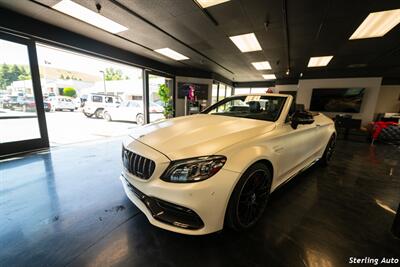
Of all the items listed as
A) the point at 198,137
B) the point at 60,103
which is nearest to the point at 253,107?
the point at 198,137

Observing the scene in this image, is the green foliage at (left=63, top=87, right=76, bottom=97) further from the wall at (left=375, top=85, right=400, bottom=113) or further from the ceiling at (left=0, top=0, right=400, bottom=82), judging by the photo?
the wall at (left=375, top=85, right=400, bottom=113)

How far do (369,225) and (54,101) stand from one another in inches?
614

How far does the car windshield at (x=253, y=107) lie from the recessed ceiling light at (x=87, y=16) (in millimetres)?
2939

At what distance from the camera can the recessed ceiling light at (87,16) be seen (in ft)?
9.34

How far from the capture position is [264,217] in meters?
1.61

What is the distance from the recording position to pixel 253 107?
212 cm

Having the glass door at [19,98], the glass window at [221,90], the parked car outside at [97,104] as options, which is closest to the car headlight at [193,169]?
the glass door at [19,98]

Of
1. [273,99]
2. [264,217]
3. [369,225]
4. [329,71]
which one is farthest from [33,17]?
[329,71]

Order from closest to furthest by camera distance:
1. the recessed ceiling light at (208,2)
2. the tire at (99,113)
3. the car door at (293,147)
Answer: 1. the car door at (293,147)
2. the recessed ceiling light at (208,2)
3. the tire at (99,113)

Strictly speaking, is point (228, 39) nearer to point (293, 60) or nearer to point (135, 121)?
point (293, 60)

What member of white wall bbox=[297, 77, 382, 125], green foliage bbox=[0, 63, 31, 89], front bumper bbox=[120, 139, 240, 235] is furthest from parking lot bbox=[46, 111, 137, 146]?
white wall bbox=[297, 77, 382, 125]

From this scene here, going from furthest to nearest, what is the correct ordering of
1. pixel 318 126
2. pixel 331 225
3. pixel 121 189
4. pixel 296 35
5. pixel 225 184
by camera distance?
pixel 296 35
pixel 318 126
pixel 121 189
pixel 331 225
pixel 225 184

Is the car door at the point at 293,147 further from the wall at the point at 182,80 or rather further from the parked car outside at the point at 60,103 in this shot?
the parked car outside at the point at 60,103

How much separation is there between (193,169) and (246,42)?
4.44 m
